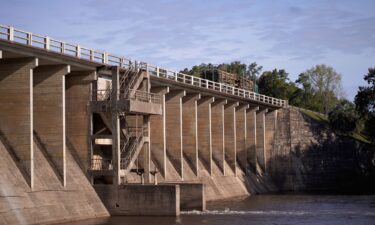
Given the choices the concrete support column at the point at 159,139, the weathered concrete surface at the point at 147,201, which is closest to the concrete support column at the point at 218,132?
the concrete support column at the point at 159,139

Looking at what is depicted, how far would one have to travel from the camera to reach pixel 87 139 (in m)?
45.8

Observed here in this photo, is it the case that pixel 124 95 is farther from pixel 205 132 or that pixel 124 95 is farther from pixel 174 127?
pixel 205 132

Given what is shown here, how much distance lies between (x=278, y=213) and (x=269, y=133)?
3591cm

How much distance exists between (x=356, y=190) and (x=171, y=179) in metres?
29.7

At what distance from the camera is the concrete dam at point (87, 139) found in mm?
39000

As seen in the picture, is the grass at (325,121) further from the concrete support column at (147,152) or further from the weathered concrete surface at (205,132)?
the concrete support column at (147,152)

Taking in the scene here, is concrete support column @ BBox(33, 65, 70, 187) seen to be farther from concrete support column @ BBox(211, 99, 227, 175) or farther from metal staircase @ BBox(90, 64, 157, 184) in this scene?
concrete support column @ BBox(211, 99, 227, 175)

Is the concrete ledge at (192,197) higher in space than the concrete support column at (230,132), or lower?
lower

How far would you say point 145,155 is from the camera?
48.6 meters

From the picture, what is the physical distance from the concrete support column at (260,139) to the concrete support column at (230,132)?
303 inches

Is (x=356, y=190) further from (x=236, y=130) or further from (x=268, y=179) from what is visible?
(x=236, y=130)

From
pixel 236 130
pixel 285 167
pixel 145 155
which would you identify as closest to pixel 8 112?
pixel 145 155

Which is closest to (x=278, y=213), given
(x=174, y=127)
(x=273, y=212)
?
(x=273, y=212)

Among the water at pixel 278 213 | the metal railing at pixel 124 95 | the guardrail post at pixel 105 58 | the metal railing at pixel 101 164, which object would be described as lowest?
the water at pixel 278 213
